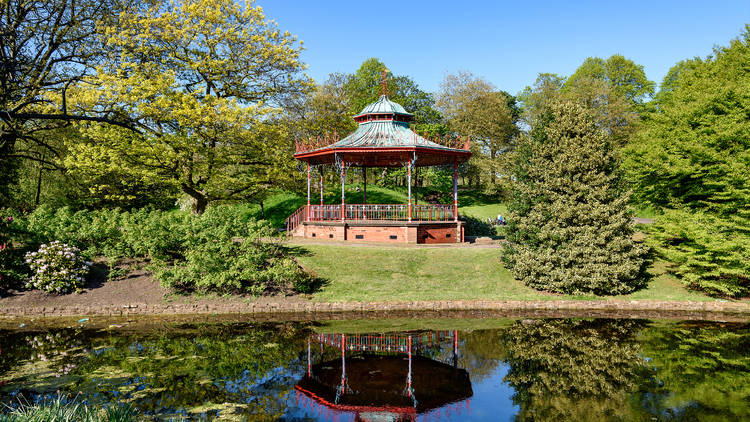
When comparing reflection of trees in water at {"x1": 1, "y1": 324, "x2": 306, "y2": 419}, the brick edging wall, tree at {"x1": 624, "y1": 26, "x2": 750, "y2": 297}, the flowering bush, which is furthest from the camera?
tree at {"x1": 624, "y1": 26, "x2": 750, "y2": 297}

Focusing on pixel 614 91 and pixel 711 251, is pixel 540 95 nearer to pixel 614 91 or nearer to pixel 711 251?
pixel 614 91

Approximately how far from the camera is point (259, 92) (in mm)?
25875

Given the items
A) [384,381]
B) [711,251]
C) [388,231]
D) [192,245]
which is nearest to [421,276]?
[388,231]

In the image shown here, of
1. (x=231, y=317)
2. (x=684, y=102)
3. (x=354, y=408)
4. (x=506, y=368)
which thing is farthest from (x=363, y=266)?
(x=684, y=102)

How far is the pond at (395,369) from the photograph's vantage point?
788 centimetres

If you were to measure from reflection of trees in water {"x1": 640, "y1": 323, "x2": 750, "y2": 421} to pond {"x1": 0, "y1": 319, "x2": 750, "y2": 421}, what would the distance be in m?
0.04

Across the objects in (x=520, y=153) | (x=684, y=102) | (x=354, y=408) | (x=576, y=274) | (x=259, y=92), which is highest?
(x=259, y=92)

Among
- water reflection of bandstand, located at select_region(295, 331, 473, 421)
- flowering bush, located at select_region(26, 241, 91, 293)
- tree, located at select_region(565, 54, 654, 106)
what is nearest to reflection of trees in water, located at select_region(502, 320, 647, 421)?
water reflection of bandstand, located at select_region(295, 331, 473, 421)

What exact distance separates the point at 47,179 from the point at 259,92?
1494cm

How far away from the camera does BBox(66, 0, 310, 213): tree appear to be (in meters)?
21.6

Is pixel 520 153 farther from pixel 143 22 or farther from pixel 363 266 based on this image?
pixel 143 22

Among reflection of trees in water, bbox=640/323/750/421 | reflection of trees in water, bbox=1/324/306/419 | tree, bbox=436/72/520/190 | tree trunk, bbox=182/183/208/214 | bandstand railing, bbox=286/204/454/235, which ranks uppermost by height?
tree, bbox=436/72/520/190

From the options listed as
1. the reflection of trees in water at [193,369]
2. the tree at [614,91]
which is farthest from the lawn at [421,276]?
the tree at [614,91]

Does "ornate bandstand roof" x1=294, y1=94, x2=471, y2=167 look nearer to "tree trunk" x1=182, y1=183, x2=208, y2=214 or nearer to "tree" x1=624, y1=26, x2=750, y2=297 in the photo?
"tree trunk" x1=182, y1=183, x2=208, y2=214
